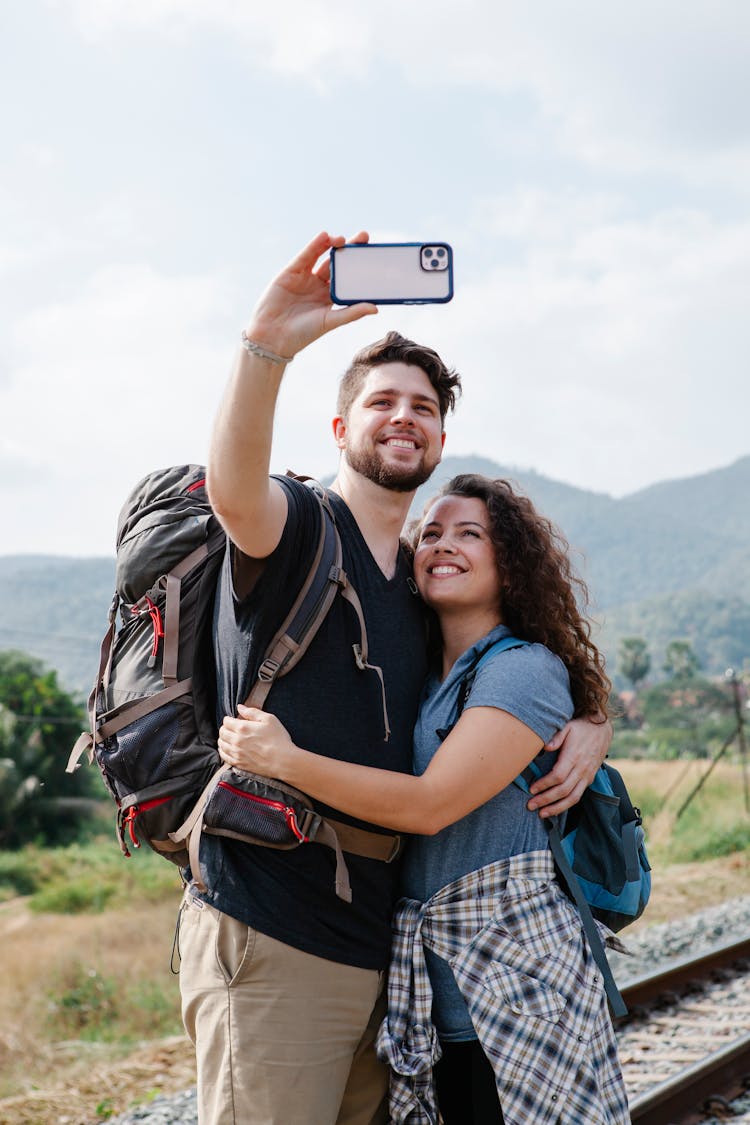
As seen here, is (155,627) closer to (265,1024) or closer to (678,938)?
(265,1024)

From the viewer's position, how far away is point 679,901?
1078 cm

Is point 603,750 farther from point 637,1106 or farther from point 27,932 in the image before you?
point 27,932

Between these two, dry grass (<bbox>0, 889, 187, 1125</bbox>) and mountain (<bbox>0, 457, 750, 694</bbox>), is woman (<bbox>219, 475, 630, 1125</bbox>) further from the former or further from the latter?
mountain (<bbox>0, 457, 750, 694</bbox>)

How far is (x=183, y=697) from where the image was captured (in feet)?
8.45

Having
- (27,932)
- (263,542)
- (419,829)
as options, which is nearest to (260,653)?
(263,542)

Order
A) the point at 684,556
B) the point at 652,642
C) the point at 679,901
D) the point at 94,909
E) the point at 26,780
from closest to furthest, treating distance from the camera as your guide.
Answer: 1. the point at 679,901
2. the point at 94,909
3. the point at 26,780
4. the point at 652,642
5. the point at 684,556

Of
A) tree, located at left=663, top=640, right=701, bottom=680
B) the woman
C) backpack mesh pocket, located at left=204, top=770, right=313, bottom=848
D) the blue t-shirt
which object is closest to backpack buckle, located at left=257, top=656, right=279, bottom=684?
the woman

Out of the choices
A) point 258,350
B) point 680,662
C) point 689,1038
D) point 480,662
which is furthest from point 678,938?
point 680,662

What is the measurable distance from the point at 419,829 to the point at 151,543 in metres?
0.96

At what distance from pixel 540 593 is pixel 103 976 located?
31.6 ft

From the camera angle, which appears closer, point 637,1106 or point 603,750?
point 603,750

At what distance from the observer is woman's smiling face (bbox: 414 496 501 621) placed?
2906 mm

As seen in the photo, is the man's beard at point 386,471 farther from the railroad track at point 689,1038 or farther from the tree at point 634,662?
the tree at point 634,662

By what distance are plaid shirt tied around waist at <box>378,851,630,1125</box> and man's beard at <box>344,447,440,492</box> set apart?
3.28ft
